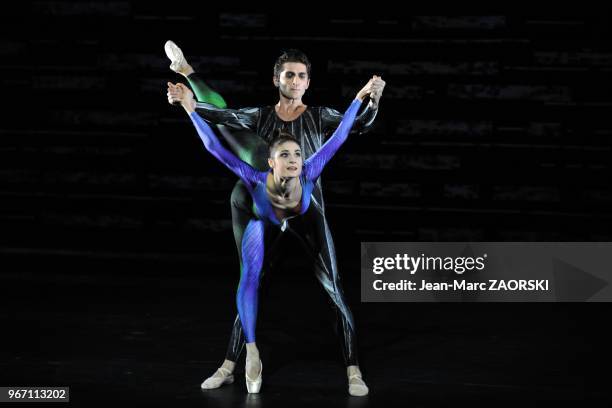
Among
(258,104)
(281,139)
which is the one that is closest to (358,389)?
(281,139)

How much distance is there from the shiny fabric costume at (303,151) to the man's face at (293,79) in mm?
83

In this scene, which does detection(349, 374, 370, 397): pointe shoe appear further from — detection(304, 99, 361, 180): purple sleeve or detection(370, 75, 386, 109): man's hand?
detection(370, 75, 386, 109): man's hand

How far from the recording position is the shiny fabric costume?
3.39 meters

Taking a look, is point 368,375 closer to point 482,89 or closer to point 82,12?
point 482,89

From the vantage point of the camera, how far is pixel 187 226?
23.5 ft

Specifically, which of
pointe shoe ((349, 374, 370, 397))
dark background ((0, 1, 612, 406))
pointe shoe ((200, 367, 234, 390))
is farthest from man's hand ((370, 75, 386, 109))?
dark background ((0, 1, 612, 406))

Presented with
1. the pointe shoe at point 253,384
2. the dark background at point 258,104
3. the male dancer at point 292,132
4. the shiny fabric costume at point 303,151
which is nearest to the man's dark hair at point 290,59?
the male dancer at point 292,132

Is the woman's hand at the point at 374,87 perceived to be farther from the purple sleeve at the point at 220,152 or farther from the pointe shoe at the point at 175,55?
the pointe shoe at the point at 175,55

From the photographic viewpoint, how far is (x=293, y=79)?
11.1 ft

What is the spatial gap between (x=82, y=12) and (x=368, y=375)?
4630 mm

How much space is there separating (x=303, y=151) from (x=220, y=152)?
361 millimetres

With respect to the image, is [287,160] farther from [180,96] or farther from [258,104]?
[258,104]

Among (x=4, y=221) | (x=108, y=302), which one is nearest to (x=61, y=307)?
(x=108, y=302)

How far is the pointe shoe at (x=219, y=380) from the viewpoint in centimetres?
343
